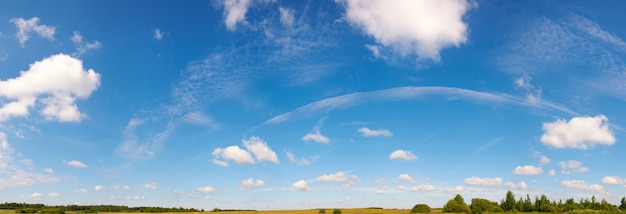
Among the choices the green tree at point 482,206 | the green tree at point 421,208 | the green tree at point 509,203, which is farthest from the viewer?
the green tree at point 509,203

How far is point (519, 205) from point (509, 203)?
15.7ft

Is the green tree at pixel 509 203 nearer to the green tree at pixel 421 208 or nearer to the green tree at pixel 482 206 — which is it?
the green tree at pixel 482 206

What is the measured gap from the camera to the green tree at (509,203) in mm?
179250

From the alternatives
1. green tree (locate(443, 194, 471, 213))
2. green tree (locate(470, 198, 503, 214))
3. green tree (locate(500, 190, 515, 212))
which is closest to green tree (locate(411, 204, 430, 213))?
green tree (locate(443, 194, 471, 213))

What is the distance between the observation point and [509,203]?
181m

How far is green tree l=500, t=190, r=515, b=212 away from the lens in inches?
7057

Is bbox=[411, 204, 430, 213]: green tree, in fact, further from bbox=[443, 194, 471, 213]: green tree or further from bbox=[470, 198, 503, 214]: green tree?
bbox=[470, 198, 503, 214]: green tree

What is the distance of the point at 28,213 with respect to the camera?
169 m

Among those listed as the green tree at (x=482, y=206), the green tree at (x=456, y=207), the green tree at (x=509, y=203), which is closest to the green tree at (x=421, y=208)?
the green tree at (x=456, y=207)

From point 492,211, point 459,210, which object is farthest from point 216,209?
point 492,211

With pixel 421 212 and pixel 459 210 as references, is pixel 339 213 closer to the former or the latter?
pixel 421 212

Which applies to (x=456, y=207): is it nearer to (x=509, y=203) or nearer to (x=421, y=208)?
(x=421, y=208)

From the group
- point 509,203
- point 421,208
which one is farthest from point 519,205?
point 421,208

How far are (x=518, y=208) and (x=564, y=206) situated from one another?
28.3 m
